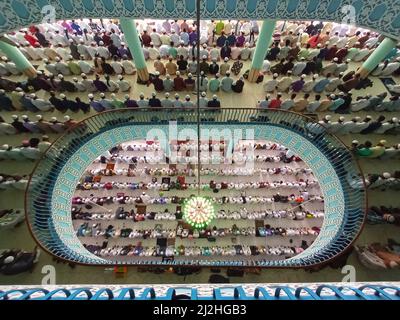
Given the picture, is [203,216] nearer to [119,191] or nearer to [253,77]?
[119,191]

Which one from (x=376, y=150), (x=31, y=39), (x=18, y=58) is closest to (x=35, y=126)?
(x=18, y=58)

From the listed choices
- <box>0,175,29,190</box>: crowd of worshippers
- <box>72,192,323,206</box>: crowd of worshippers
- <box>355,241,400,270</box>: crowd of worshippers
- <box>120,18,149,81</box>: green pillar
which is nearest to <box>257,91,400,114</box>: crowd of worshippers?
<box>72,192,323,206</box>: crowd of worshippers

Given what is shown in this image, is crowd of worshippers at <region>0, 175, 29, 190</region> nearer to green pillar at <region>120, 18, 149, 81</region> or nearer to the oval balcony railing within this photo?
the oval balcony railing

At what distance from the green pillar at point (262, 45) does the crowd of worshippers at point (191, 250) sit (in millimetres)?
4752

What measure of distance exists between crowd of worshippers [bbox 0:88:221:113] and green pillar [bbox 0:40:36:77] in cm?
80

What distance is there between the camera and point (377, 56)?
6949 mm

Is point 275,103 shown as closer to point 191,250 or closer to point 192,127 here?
point 192,127

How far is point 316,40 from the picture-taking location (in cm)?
808

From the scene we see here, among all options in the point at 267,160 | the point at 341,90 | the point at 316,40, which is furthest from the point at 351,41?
the point at 267,160

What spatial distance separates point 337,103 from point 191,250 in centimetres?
543

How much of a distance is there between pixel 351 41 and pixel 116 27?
24.9ft

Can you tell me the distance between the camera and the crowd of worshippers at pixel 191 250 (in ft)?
19.9

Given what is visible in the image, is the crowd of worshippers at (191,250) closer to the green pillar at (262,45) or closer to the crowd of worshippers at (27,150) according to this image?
the crowd of worshippers at (27,150)

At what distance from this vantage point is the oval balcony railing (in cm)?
446
